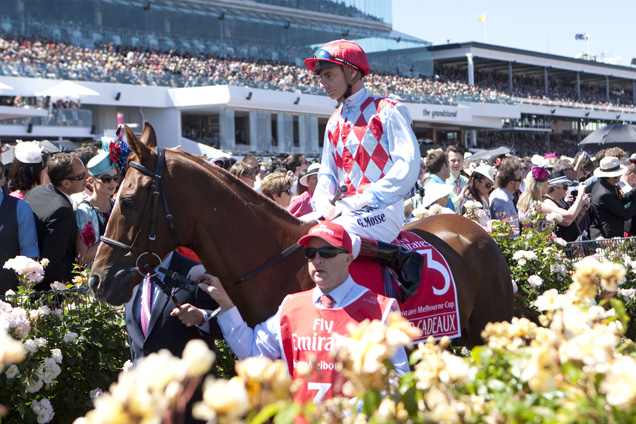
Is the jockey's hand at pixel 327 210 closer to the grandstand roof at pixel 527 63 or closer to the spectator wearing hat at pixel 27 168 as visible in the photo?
the spectator wearing hat at pixel 27 168

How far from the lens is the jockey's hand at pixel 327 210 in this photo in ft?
10.9

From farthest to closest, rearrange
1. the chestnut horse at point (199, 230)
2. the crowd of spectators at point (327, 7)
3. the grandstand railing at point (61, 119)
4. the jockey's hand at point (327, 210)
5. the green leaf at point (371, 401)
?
the crowd of spectators at point (327, 7), the grandstand railing at point (61, 119), the jockey's hand at point (327, 210), the chestnut horse at point (199, 230), the green leaf at point (371, 401)

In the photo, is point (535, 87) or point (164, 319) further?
point (535, 87)

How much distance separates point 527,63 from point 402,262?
53853 mm

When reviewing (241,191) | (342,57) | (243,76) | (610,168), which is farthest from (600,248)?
(243,76)

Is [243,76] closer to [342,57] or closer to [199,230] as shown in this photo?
[342,57]

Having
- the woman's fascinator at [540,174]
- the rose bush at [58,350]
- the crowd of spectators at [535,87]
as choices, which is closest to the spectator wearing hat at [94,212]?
the rose bush at [58,350]

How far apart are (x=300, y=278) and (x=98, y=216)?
2.45 m

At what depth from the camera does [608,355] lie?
4.20 feet

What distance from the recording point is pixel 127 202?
295 centimetres

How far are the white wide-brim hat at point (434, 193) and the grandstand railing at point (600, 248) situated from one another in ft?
3.71

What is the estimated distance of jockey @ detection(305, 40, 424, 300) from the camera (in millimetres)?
3205

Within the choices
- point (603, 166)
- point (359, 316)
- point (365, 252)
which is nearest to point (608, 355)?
point (359, 316)

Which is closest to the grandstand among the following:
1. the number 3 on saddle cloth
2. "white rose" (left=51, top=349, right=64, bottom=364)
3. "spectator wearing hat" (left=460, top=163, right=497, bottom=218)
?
"spectator wearing hat" (left=460, top=163, right=497, bottom=218)
